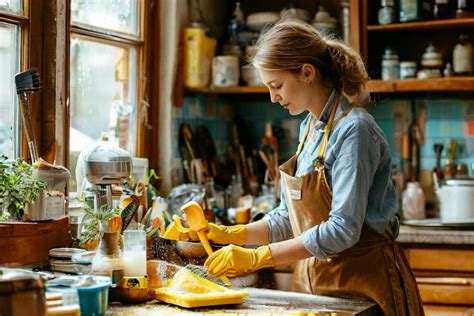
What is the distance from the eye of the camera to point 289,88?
8.73 ft

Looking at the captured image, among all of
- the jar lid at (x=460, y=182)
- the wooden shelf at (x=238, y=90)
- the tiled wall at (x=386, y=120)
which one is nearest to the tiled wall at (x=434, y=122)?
the tiled wall at (x=386, y=120)

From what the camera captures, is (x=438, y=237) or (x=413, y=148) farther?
(x=413, y=148)

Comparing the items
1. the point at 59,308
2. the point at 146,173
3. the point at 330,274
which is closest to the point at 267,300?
the point at 330,274

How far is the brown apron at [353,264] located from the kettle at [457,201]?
149 centimetres

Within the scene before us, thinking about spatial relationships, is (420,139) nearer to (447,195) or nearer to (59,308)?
(447,195)

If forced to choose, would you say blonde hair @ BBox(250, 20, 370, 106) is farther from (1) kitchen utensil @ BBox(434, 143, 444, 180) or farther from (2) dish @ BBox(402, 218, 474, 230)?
(1) kitchen utensil @ BBox(434, 143, 444, 180)

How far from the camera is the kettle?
161 inches

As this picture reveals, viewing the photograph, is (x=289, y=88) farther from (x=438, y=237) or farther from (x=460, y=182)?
(x=460, y=182)

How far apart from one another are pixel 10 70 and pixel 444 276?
2.08 metres

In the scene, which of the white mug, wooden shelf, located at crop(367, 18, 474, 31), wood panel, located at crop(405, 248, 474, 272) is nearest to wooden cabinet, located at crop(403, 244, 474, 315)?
wood panel, located at crop(405, 248, 474, 272)

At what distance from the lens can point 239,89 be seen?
444 centimetres

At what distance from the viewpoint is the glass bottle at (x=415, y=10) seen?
13.9 feet

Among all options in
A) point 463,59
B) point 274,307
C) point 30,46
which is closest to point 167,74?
point 30,46

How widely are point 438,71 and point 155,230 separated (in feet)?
6.53
